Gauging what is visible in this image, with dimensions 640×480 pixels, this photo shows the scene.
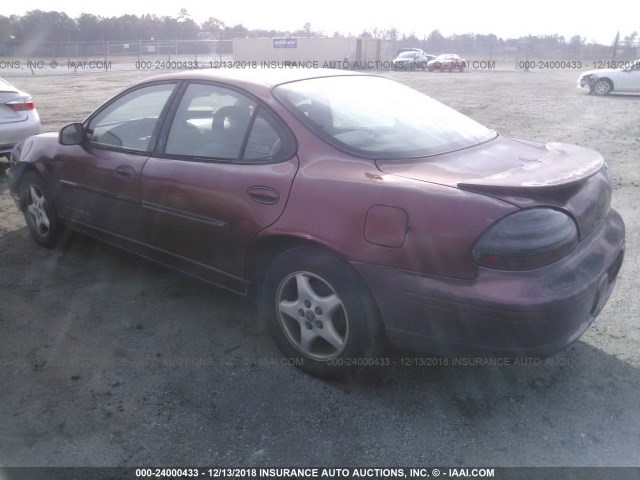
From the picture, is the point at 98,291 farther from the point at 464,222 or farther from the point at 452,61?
the point at 452,61

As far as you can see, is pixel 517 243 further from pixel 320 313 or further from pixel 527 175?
pixel 320 313

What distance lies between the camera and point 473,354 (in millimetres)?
2510

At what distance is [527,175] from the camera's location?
267 centimetres

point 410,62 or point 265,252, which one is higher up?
point 410,62

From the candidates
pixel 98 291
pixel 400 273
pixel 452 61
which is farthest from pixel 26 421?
pixel 452 61

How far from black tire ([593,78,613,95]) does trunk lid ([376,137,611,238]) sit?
737 inches

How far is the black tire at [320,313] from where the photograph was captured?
2729 millimetres

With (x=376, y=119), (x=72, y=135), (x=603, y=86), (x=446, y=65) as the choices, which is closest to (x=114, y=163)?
(x=72, y=135)

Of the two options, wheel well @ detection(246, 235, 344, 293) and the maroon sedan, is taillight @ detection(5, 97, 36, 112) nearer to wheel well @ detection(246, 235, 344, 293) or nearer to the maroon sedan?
the maroon sedan

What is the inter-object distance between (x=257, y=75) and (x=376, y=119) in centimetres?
82

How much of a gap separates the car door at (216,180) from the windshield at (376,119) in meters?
0.23

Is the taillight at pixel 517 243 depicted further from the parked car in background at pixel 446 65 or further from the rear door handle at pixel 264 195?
the parked car in background at pixel 446 65

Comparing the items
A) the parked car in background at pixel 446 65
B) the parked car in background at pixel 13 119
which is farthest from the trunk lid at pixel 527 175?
the parked car in background at pixel 446 65

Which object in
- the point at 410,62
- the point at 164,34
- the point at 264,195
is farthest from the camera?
the point at 164,34
